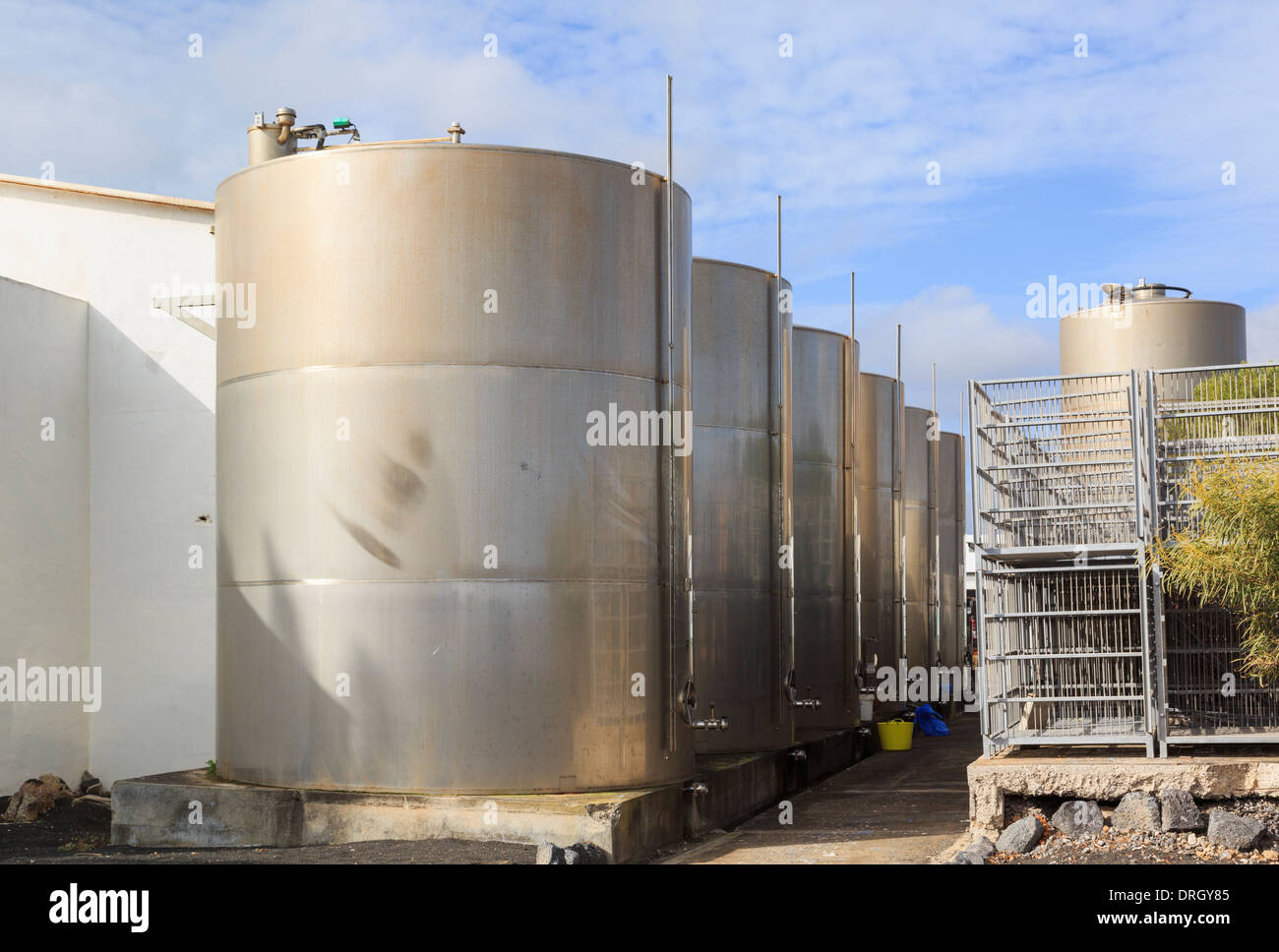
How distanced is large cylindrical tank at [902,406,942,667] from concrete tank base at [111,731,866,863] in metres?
16.9

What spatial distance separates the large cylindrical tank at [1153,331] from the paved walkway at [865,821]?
37.5 feet

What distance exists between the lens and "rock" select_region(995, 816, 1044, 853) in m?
11.2

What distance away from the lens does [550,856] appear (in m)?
10.7

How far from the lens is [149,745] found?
18.0 m

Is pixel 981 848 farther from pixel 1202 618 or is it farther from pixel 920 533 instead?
pixel 920 533

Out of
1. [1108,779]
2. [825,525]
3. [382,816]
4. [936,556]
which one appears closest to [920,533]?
[936,556]

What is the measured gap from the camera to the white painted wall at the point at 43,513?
55.2ft

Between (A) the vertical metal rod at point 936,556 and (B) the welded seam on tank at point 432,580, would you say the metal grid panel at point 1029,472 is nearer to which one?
(B) the welded seam on tank at point 432,580

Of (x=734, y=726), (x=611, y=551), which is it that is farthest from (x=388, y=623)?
(x=734, y=726)

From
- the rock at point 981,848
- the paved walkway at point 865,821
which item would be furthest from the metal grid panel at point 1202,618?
the paved walkway at point 865,821

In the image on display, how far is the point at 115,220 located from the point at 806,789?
12017 millimetres

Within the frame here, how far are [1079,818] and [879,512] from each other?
14.9 m

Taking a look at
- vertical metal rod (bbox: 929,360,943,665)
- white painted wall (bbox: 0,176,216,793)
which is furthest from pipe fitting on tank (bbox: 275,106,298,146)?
vertical metal rod (bbox: 929,360,943,665)

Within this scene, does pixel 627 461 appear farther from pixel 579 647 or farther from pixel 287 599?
pixel 287 599
